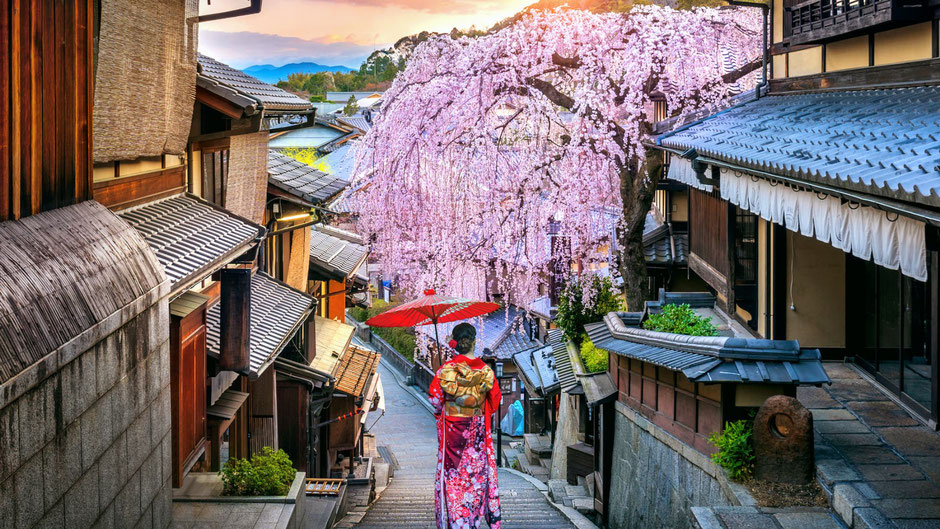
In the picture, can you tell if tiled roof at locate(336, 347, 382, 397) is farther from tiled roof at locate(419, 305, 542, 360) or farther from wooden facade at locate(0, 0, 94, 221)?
wooden facade at locate(0, 0, 94, 221)

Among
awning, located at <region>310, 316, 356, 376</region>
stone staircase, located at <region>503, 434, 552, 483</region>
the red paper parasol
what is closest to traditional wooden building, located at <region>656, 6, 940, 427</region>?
the red paper parasol

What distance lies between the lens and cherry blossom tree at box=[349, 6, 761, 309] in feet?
48.8

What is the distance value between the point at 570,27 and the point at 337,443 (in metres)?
12.2

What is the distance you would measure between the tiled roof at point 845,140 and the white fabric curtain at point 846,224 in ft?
1.31

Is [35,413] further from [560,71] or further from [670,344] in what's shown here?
[560,71]

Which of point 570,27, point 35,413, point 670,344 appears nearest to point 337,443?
point 570,27

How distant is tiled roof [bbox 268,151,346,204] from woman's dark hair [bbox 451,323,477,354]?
832 centimetres

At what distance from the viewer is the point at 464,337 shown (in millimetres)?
8727

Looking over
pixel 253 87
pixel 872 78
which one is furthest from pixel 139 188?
pixel 872 78

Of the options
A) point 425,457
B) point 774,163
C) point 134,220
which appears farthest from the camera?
point 425,457

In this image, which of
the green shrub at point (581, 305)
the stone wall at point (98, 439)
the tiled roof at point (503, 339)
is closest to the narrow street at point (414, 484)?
the green shrub at point (581, 305)

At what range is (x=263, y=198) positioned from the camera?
14250mm

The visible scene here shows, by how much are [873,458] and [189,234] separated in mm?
7128

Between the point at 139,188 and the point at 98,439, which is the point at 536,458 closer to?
the point at 139,188
